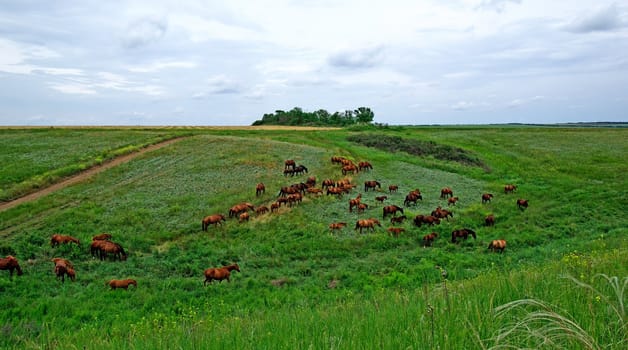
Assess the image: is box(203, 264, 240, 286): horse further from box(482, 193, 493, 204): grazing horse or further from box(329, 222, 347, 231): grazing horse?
box(482, 193, 493, 204): grazing horse

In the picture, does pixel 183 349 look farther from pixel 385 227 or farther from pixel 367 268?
pixel 385 227

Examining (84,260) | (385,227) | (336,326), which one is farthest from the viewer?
(385,227)

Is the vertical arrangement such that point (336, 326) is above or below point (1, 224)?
above

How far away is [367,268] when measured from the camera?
17625 mm

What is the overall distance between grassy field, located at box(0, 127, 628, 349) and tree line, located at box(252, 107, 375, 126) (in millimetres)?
86201

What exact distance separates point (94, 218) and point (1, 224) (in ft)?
15.3

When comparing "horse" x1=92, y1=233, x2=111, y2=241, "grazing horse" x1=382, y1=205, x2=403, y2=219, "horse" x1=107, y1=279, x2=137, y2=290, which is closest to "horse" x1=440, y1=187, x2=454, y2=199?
"grazing horse" x1=382, y1=205, x2=403, y2=219

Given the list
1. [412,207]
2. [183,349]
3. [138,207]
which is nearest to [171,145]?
[138,207]

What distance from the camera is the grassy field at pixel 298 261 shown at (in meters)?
4.96

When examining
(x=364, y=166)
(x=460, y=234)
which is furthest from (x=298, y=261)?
(x=364, y=166)

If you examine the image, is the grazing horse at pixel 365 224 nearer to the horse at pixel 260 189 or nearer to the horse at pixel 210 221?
the horse at pixel 210 221

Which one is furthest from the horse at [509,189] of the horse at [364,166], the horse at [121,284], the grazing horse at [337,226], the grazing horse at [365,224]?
the horse at [121,284]

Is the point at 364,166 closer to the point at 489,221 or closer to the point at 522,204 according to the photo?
the point at 522,204

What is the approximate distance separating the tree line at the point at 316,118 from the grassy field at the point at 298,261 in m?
86.2
